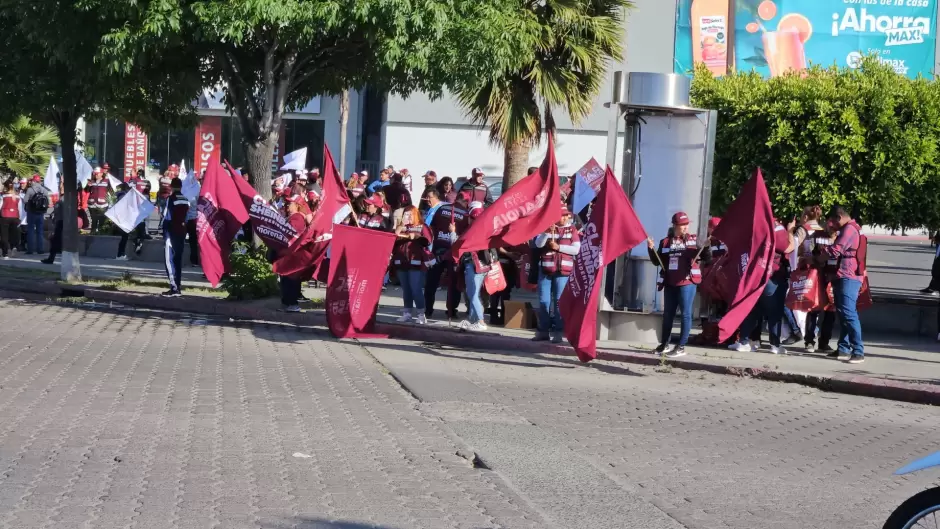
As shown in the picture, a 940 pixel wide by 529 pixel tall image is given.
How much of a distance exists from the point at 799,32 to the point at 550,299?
86.8 ft

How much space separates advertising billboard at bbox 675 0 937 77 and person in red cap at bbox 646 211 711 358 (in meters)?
25.0

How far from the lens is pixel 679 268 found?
13.1m

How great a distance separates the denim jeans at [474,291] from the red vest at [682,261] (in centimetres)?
275

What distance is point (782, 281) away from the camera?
13898 millimetres

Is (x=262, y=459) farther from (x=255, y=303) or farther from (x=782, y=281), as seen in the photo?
(x=255, y=303)

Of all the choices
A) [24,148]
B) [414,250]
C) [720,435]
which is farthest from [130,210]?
[720,435]

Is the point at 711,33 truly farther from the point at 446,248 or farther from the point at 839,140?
the point at 446,248

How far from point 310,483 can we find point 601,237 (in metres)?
6.74

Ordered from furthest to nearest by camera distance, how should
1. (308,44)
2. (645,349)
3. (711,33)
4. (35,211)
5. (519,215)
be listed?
(711,33)
(35,211)
(308,44)
(645,349)
(519,215)

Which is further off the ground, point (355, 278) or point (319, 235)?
point (319, 235)

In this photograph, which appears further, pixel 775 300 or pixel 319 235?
pixel 319 235

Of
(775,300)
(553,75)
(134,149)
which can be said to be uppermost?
(553,75)

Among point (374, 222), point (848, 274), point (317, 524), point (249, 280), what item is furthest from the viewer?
point (249, 280)

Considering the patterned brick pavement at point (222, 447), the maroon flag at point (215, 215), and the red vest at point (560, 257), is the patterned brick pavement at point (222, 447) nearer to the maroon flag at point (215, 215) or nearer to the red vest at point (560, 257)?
the red vest at point (560, 257)
